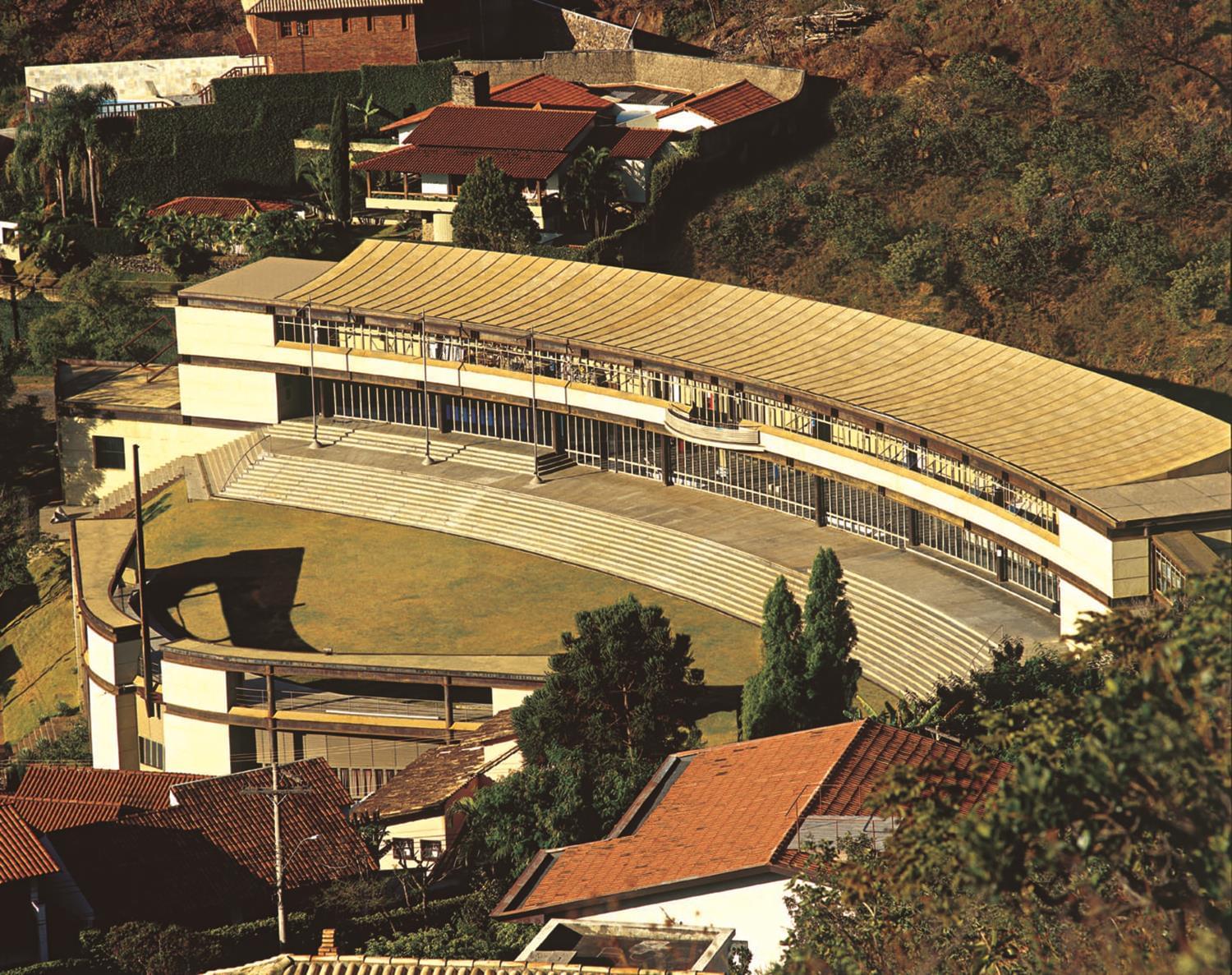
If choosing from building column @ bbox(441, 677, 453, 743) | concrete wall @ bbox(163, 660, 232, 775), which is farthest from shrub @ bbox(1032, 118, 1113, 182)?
concrete wall @ bbox(163, 660, 232, 775)

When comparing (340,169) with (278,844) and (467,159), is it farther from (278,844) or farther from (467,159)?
(278,844)

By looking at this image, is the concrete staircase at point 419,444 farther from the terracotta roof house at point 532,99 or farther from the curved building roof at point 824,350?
the terracotta roof house at point 532,99

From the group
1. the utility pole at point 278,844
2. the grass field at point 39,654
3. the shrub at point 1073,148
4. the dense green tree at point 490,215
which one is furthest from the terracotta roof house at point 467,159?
the utility pole at point 278,844

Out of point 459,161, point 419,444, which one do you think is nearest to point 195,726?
point 419,444

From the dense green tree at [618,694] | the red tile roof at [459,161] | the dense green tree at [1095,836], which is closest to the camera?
the dense green tree at [1095,836]

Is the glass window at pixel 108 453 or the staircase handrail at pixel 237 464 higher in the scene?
the staircase handrail at pixel 237 464

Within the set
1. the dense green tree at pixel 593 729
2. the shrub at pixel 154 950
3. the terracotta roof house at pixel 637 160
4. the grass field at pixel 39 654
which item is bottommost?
the grass field at pixel 39 654
